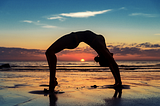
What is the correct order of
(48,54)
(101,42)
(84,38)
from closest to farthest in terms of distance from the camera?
(48,54) → (84,38) → (101,42)

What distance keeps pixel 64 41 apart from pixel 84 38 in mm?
610

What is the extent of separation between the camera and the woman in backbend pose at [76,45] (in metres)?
4.22

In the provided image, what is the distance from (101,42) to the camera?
15.9 ft

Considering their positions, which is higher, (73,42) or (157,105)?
(73,42)

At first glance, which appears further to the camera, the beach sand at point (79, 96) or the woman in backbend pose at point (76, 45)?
the woman in backbend pose at point (76, 45)

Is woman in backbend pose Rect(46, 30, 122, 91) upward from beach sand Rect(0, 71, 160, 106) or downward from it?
upward

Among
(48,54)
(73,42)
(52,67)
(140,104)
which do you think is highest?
(73,42)

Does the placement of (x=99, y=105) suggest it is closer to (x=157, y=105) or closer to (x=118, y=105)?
(x=118, y=105)

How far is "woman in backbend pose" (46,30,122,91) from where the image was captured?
4.22 meters

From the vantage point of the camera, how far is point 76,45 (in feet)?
14.5

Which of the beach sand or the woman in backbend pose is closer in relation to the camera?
the beach sand

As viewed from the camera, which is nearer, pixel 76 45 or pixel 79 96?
pixel 79 96

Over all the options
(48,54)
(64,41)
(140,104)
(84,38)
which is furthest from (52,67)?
(140,104)

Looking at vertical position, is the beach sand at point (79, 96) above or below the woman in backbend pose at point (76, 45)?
below
